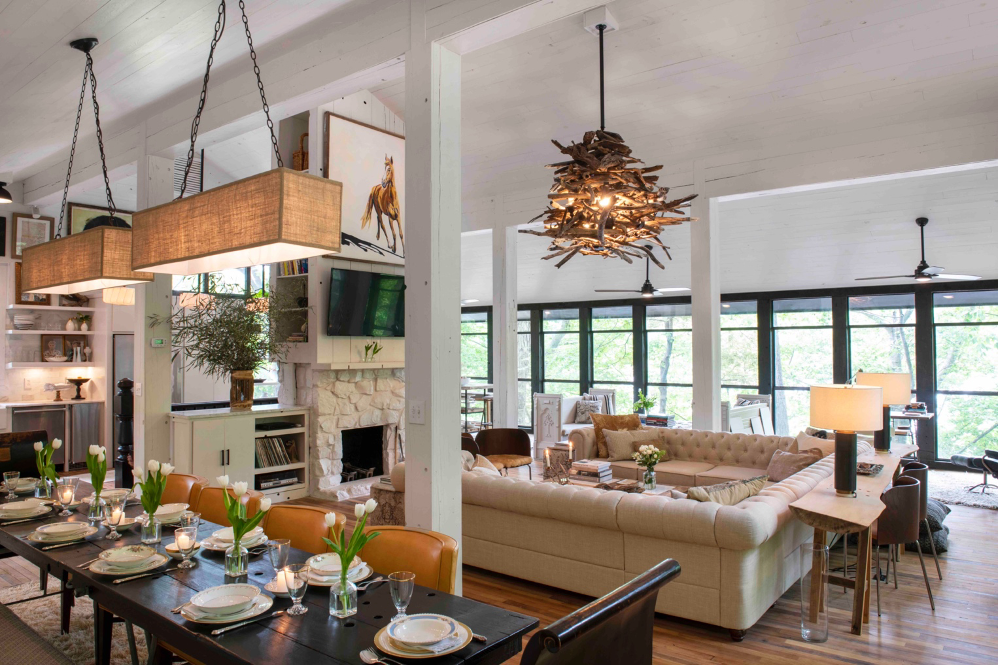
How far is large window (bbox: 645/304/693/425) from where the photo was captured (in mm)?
10930

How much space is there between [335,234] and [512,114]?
4.49 meters

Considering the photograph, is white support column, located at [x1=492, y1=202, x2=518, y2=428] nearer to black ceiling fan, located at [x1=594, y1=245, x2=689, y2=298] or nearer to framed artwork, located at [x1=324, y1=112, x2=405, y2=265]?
framed artwork, located at [x1=324, y1=112, x2=405, y2=265]

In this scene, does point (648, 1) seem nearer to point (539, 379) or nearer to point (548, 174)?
point (548, 174)

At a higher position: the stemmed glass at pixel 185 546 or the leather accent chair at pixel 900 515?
the stemmed glass at pixel 185 546

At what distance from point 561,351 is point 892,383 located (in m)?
7.77

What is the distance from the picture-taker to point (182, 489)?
11.6 ft

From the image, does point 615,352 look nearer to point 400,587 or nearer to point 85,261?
point 85,261

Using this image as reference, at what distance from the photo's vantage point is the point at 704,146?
6.36 metres

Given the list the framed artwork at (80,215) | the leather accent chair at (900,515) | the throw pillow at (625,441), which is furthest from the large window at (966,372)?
the framed artwork at (80,215)

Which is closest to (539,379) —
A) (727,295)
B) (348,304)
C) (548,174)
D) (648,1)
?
(727,295)

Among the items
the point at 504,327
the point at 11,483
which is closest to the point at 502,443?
the point at 504,327

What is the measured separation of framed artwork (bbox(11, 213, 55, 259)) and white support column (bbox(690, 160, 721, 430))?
23.7 feet

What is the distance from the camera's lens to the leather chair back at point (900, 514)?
3.62 meters

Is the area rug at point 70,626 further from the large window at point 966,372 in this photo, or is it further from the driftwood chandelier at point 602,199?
the large window at point 966,372
